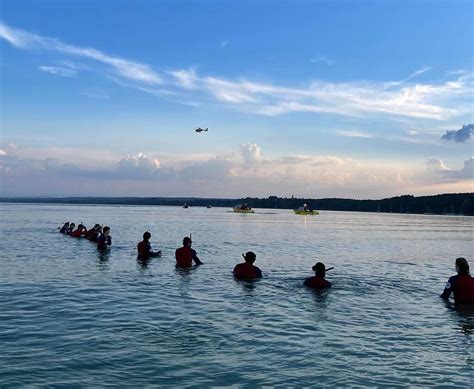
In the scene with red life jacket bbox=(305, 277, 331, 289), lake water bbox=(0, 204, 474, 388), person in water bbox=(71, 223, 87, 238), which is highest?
person in water bbox=(71, 223, 87, 238)

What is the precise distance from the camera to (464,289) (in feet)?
64.0

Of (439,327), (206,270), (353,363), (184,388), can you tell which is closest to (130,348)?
(184,388)

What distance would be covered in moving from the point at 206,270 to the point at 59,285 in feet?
29.8

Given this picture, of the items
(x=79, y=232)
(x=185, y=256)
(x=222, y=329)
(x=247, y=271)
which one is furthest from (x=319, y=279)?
(x=79, y=232)

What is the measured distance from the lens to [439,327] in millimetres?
16562

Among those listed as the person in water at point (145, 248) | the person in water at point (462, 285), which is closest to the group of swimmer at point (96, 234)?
the person in water at point (145, 248)

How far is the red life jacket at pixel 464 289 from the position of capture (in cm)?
1945

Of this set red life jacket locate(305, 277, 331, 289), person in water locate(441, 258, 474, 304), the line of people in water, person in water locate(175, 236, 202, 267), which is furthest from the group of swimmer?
person in water locate(441, 258, 474, 304)

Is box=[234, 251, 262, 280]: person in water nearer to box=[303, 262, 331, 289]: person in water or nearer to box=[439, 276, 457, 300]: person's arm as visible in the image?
box=[303, 262, 331, 289]: person in water

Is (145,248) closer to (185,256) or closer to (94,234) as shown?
(185,256)

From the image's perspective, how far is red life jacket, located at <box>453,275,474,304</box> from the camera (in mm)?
19453

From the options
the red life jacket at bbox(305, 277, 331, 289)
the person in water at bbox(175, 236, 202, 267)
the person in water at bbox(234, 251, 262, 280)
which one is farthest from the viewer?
the person in water at bbox(175, 236, 202, 267)

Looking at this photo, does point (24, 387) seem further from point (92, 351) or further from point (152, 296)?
point (152, 296)

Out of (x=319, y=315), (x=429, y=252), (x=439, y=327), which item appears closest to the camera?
(x=439, y=327)
